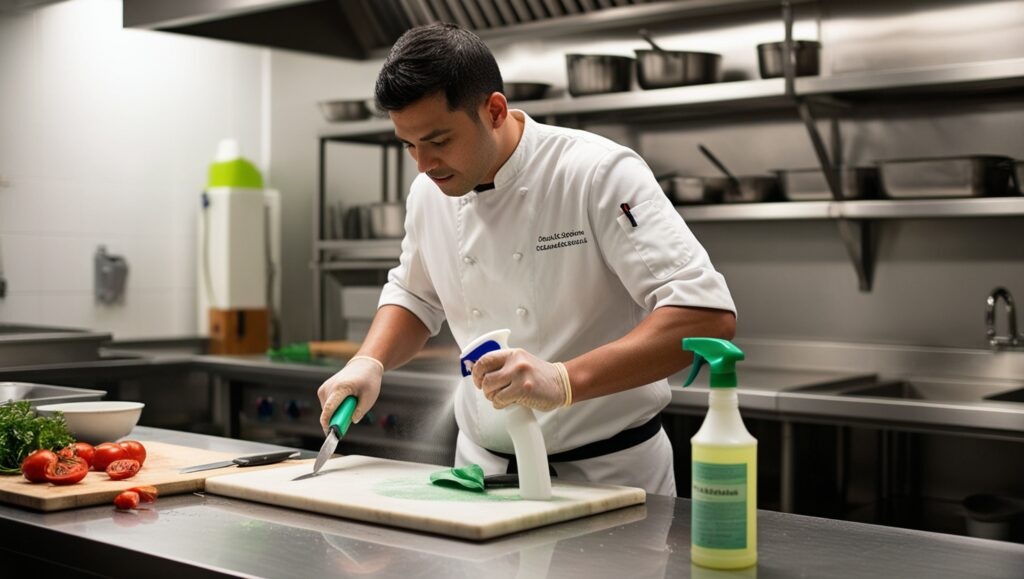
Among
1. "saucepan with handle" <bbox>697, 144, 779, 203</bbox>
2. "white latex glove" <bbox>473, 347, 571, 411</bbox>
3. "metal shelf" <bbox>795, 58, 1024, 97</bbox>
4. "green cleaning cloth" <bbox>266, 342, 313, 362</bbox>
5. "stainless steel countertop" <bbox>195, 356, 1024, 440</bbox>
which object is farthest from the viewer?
"green cleaning cloth" <bbox>266, 342, 313, 362</bbox>

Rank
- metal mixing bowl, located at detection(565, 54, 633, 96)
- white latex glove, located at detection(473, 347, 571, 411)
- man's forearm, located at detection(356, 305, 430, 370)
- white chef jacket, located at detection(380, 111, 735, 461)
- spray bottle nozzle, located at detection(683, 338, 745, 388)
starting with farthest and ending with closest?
metal mixing bowl, located at detection(565, 54, 633, 96), man's forearm, located at detection(356, 305, 430, 370), white chef jacket, located at detection(380, 111, 735, 461), white latex glove, located at detection(473, 347, 571, 411), spray bottle nozzle, located at detection(683, 338, 745, 388)

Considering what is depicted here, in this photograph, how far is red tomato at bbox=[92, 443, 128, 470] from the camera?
189cm

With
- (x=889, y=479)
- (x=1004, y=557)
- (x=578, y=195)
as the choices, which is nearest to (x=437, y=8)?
(x=889, y=479)

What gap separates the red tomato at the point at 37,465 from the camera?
1.78 meters

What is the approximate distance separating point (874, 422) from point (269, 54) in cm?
370

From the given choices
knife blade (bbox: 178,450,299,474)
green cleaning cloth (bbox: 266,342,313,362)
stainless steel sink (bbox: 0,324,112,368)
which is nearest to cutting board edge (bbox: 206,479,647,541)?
knife blade (bbox: 178,450,299,474)

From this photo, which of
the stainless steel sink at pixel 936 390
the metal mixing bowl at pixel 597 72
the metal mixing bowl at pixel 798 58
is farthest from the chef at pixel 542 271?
the metal mixing bowl at pixel 597 72

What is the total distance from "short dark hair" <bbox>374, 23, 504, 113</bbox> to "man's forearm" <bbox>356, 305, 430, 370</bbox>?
52cm

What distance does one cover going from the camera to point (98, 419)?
2.09 meters

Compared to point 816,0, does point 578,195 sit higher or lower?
lower

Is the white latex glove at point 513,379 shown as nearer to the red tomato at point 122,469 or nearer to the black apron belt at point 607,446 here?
the black apron belt at point 607,446

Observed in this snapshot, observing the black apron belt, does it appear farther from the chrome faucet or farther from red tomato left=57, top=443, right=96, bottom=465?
the chrome faucet

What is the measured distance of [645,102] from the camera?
3.62 m

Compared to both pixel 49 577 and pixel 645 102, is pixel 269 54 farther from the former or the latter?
pixel 49 577
